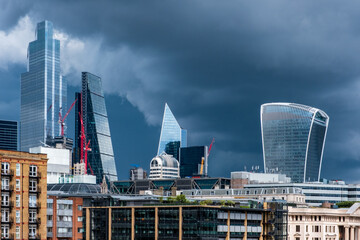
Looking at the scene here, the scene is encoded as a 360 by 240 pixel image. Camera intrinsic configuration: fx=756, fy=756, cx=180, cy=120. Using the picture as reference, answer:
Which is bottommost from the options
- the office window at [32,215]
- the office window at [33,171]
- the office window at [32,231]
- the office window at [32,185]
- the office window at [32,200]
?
the office window at [32,231]

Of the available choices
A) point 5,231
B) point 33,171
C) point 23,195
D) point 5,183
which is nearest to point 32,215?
point 23,195

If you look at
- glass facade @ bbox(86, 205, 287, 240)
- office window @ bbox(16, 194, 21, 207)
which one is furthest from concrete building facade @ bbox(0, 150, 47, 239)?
glass facade @ bbox(86, 205, 287, 240)

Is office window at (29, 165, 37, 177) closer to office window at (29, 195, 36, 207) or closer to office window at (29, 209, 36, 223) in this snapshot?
office window at (29, 195, 36, 207)

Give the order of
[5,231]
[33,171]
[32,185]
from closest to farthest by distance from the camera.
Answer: [5,231], [32,185], [33,171]

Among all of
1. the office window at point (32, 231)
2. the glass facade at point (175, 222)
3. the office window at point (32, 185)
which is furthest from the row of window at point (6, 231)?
the glass facade at point (175, 222)

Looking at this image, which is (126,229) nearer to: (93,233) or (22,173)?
(93,233)

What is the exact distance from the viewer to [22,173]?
170 meters

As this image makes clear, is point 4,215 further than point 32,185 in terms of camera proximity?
No

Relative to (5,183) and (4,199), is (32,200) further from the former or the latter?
(5,183)

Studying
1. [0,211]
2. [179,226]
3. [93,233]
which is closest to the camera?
[0,211]

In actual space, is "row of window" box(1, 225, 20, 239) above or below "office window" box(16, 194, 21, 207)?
below

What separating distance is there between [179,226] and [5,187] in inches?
1734

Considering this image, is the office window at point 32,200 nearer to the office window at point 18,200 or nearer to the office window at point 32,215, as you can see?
the office window at point 32,215

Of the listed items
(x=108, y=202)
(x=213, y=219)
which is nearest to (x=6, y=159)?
(x=108, y=202)
